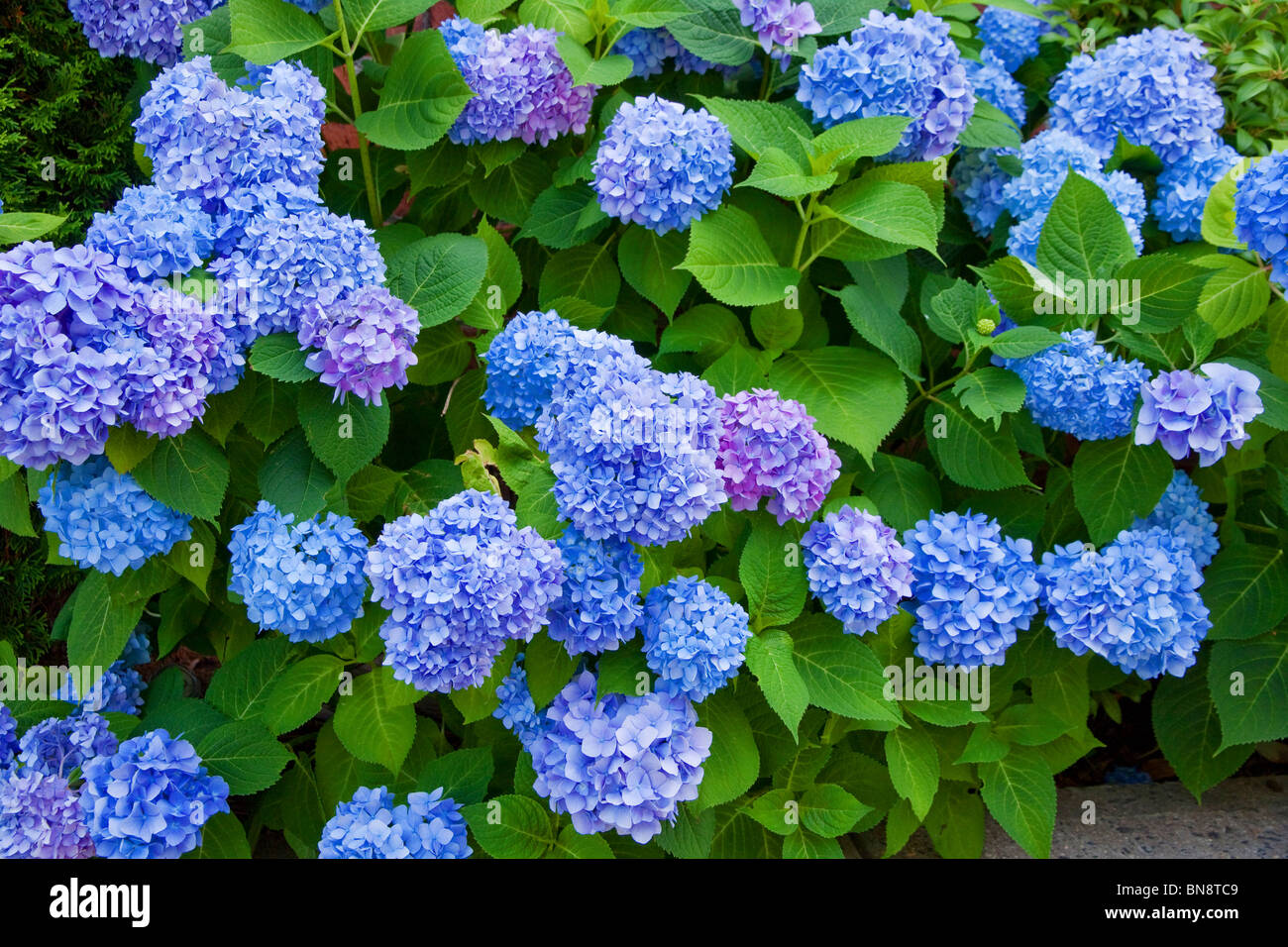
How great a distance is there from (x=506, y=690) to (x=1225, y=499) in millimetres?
1839

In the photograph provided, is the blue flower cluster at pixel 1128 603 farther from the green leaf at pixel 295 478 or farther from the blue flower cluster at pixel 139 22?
the blue flower cluster at pixel 139 22

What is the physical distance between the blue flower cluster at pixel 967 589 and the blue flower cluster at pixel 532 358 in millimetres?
741

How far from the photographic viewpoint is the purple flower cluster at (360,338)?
199 centimetres

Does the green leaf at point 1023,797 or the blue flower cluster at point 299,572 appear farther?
the green leaf at point 1023,797

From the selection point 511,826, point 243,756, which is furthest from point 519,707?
point 243,756

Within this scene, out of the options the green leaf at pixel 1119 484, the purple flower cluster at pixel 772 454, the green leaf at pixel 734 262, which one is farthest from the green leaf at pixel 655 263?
the green leaf at pixel 1119 484

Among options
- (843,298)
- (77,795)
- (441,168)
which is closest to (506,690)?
(77,795)

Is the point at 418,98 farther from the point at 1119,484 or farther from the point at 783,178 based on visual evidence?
the point at 1119,484

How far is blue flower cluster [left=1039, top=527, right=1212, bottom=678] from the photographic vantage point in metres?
2.28

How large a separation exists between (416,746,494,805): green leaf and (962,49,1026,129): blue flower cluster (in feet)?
6.74

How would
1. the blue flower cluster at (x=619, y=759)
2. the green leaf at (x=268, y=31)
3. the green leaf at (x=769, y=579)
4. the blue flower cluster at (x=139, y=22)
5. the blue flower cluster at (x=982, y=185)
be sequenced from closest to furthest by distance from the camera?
the blue flower cluster at (x=619, y=759) → the green leaf at (x=769, y=579) → the green leaf at (x=268, y=31) → the blue flower cluster at (x=139, y=22) → the blue flower cluster at (x=982, y=185)

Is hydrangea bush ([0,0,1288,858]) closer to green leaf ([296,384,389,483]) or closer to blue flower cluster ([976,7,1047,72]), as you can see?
green leaf ([296,384,389,483])
